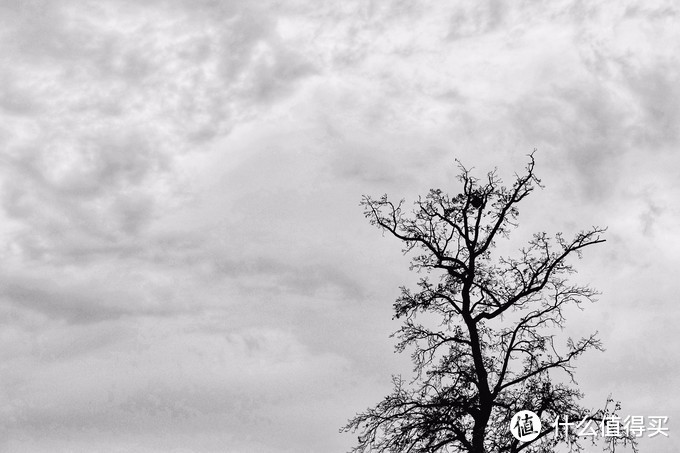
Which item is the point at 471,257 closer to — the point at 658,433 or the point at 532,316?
the point at 532,316

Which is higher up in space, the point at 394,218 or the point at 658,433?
the point at 394,218

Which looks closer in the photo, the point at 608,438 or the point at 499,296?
the point at 608,438

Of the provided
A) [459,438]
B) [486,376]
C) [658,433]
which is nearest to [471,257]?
[486,376]

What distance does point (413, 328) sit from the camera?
28.7m

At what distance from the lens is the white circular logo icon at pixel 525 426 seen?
27078 millimetres

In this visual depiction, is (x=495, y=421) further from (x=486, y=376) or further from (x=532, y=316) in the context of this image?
(x=532, y=316)

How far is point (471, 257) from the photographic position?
94.0 ft

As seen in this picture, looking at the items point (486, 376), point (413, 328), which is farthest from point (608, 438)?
point (413, 328)

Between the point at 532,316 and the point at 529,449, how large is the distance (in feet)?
12.7

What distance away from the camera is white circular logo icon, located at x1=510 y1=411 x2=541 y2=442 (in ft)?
88.8

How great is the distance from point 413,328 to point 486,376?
8.29 ft

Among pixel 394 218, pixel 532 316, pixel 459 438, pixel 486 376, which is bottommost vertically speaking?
pixel 459 438

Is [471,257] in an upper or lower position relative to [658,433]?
upper

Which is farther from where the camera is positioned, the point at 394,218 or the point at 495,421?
the point at 394,218
